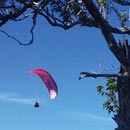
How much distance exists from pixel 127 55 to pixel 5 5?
350 cm

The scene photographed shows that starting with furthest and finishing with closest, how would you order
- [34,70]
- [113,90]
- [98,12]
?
[113,90]
[34,70]
[98,12]

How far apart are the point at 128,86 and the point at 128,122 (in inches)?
38.4

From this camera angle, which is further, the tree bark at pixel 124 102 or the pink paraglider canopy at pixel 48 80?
the tree bark at pixel 124 102

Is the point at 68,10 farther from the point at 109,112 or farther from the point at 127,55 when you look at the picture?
the point at 109,112

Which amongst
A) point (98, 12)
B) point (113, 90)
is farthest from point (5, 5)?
point (113, 90)

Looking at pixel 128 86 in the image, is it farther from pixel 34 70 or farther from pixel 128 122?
pixel 34 70

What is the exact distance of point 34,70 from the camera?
13367 millimetres

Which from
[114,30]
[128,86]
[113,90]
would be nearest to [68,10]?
[114,30]

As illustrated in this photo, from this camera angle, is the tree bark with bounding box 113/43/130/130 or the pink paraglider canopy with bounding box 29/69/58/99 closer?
the pink paraglider canopy with bounding box 29/69/58/99

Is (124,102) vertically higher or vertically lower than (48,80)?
lower

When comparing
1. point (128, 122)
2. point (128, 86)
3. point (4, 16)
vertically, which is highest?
point (4, 16)

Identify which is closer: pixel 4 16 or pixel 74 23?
pixel 4 16

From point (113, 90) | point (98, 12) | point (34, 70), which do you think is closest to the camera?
point (98, 12)

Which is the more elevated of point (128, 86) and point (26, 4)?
point (26, 4)
